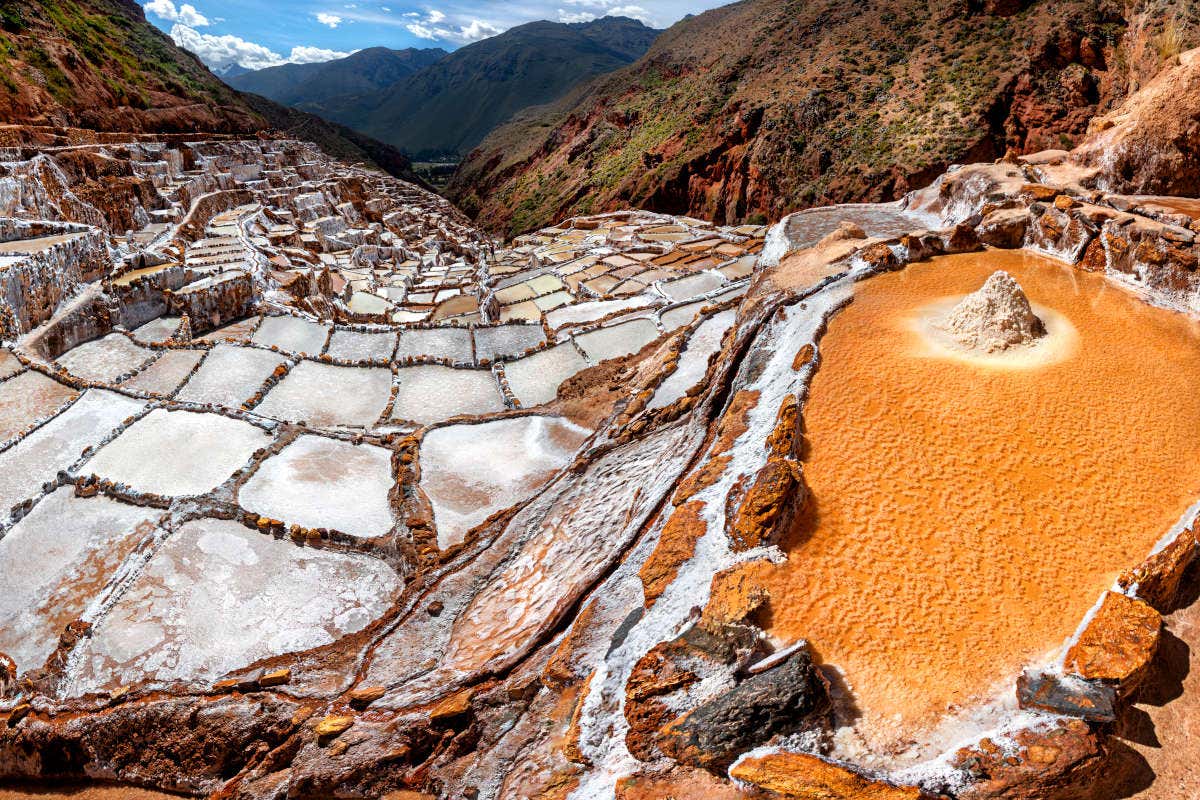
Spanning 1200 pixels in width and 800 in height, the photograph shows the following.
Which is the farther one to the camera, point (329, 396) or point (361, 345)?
point (361, 345)

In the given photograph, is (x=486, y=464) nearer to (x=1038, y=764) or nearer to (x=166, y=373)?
(x=1038, y=764)

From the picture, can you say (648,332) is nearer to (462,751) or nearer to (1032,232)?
(1032,232)

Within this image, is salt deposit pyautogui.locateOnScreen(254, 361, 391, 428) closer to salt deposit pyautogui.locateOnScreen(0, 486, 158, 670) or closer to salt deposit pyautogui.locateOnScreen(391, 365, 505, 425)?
salt deposit pyautogui.locateOnScreen(391, 365, 505, 425)

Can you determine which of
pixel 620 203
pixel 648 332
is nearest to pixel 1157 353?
pixel 648 332

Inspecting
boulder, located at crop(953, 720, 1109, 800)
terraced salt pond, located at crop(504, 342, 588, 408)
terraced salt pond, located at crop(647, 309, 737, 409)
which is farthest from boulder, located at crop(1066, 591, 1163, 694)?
terraced salt pond, located at crop(504, 342, 588, 408)

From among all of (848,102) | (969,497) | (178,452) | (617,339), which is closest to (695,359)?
(617,339)

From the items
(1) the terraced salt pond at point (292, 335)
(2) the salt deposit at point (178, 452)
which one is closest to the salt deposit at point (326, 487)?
(2) the salt deposit at point (178, 452)
